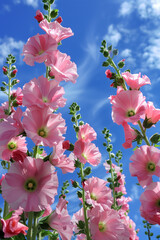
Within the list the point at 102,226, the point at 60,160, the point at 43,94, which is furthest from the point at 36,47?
the point at 102,226

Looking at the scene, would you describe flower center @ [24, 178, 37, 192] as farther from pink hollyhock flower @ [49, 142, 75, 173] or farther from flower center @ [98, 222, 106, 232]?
flower center @ [98, 222, 106, 232]

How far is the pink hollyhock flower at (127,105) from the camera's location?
2.38 metres

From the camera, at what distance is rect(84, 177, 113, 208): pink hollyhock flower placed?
2996 mm

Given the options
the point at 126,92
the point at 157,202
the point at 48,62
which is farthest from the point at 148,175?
the point at 48,62

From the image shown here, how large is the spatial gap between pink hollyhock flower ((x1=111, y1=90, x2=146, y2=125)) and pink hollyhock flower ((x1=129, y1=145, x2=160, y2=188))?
296 millimetres

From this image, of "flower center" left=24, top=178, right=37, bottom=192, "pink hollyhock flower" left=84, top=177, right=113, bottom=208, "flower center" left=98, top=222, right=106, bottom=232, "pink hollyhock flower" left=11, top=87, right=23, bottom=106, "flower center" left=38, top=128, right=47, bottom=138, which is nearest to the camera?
"flower center" left=24, top=178, right=37, bottom=192

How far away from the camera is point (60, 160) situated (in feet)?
7.08

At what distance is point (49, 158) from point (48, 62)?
2.72 feet

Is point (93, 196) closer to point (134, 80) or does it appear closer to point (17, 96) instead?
point (134, 80)

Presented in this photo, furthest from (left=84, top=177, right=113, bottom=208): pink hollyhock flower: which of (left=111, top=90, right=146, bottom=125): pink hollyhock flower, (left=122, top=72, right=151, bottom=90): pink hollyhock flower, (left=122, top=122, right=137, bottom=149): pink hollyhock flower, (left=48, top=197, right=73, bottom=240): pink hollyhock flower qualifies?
(left=122, top=72, right=151, bottom=90): pink hollyhock flower

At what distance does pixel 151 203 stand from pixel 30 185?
98 cm

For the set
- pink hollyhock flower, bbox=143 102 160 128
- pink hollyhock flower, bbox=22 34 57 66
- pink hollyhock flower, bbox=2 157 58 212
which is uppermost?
pink hollyhock flower, bbox=22 34 57 66

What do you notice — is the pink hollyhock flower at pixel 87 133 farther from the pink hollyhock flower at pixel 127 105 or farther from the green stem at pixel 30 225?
the green stem at pixel 30 225

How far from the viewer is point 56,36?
7.66 ft
